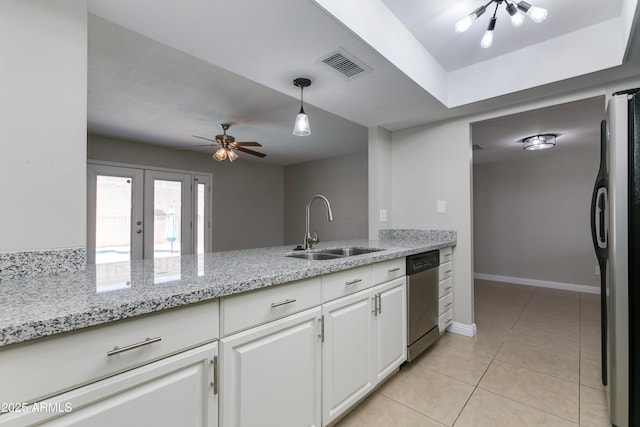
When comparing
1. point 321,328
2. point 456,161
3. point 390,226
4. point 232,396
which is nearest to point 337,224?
point 390,226

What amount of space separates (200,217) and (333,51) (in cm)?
459

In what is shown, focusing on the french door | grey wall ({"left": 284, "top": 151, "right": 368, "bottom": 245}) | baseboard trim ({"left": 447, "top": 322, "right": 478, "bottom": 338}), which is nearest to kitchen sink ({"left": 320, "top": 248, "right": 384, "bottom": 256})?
baseboard trim ({"left": 447, "top": 322, "right": 478, "bottom": 338})

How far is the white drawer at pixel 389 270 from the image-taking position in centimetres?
182

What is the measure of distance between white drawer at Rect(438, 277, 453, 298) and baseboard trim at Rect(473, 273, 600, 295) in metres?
3.03

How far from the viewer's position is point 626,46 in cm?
172

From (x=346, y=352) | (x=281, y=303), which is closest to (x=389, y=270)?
(x=346, y=352)

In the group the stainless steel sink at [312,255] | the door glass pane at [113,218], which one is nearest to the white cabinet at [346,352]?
the stainless steel sink at [312,255]

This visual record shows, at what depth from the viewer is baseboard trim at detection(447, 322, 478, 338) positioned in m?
2.77

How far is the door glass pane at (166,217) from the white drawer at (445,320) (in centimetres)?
442

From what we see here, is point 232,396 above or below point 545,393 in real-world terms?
above

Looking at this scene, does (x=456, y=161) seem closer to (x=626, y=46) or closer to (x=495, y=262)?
(x=626, y=46)

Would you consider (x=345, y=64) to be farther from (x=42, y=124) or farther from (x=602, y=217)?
(x=602, y=217)

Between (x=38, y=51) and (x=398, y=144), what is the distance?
9.72 ft

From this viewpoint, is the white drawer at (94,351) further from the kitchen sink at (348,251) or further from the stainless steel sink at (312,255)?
the kitchen sink at (348,251)
